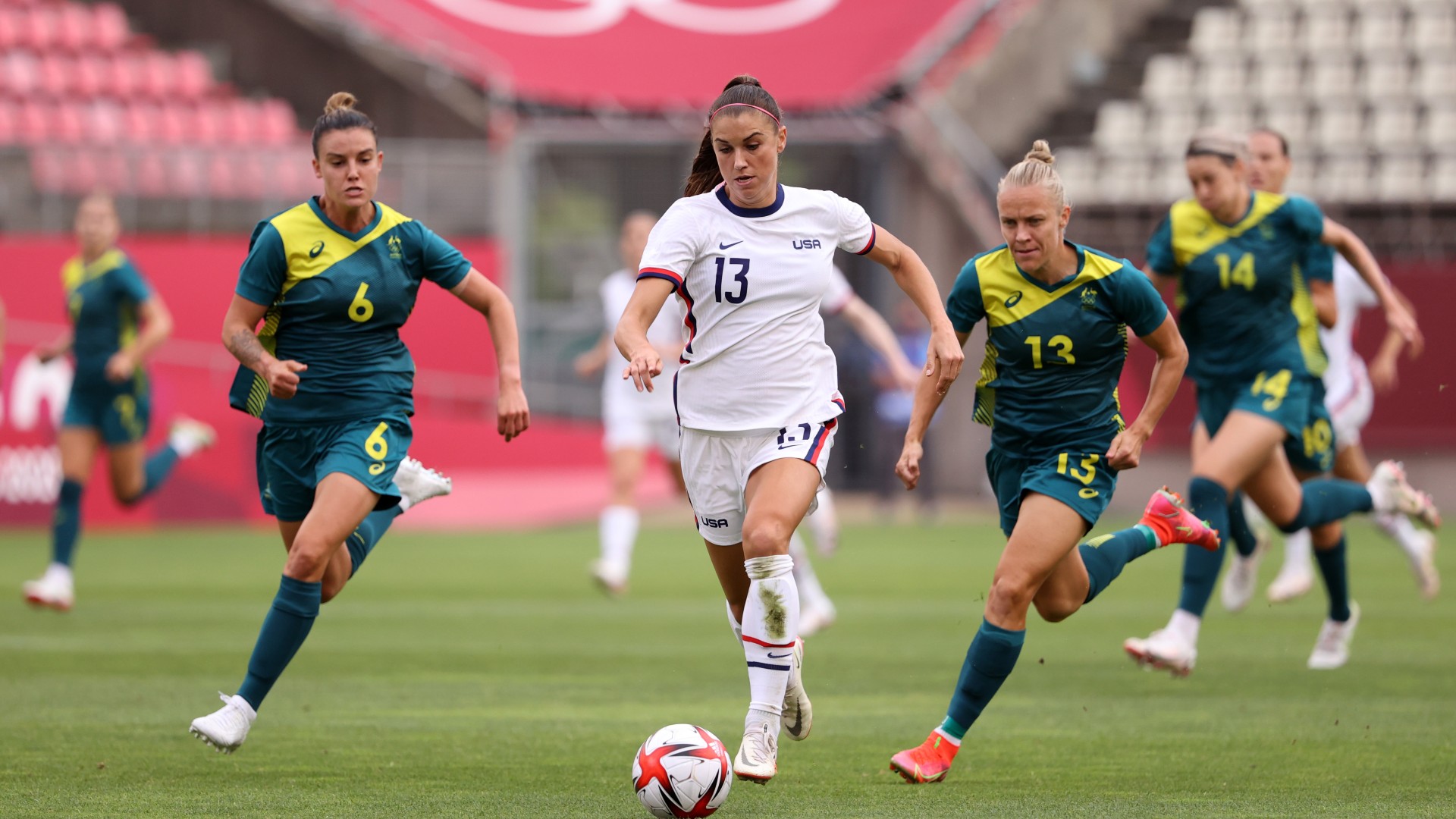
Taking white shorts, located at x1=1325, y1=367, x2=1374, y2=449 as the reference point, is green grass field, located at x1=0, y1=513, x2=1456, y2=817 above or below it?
below

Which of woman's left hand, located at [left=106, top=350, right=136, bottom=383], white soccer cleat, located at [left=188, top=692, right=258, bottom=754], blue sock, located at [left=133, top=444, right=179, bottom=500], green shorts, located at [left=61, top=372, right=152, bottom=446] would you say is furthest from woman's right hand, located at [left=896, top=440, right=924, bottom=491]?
blue sock, located at [left=133, top=444, right=179, bottom=500]

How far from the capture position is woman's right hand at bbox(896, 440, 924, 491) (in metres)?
5.84

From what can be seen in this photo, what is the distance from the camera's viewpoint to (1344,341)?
1099 cm

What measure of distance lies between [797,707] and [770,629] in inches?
18.8

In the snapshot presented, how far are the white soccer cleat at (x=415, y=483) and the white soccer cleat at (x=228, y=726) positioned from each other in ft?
3.13

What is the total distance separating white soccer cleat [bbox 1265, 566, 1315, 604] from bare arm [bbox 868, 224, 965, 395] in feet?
17.5

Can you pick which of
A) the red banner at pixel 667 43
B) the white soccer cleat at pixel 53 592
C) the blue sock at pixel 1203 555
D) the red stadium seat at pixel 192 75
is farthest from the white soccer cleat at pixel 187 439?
the red stadium seat at pixel 192 75

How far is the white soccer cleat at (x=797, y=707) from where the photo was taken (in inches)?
233

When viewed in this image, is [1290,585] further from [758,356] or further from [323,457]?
[323,457]

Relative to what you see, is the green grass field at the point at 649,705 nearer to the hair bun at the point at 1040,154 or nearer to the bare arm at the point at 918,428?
the bare arm at the point at 918,428

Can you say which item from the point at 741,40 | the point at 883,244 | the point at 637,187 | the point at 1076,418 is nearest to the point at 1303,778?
the point at 1076,418

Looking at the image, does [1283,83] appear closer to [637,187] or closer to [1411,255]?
[1411,255]

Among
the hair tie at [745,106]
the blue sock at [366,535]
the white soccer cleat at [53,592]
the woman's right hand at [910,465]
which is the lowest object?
the white soccer cleat at [53,592]

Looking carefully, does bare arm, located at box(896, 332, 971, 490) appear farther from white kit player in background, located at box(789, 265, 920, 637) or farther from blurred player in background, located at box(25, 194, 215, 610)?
blurred player in background, located at box(25, 194, 215, 610)
